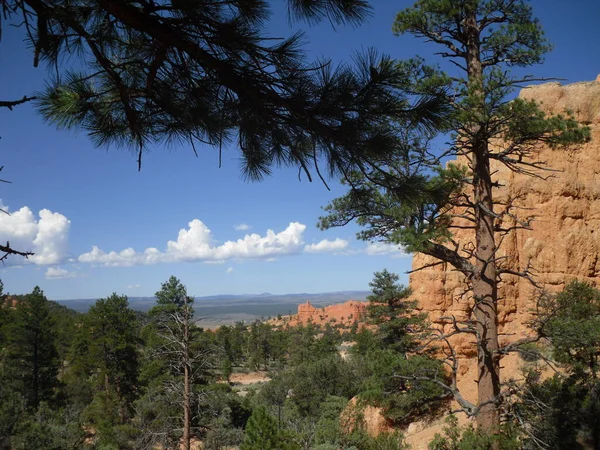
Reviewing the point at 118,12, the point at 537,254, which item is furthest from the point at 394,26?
the point at 537,254

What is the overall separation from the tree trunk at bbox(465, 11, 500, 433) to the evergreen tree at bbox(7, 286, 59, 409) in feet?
90.6

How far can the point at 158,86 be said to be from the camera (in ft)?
10.4

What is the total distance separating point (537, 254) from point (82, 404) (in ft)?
90.6

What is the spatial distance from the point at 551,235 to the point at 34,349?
1156 inches

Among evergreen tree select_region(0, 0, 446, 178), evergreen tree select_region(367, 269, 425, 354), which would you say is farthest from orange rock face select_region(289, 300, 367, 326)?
evergreen tree select_region(0, 0, 446, 178)

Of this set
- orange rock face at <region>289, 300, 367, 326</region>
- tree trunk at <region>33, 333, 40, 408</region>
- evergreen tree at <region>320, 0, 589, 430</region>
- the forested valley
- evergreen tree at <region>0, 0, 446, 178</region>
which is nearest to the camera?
evergreen tree at <region>0, 0, 446, 178</region>

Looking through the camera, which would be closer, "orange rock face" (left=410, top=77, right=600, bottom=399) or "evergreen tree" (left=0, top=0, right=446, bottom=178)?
"evergreen tree" (left=0, top=0, right=446, bottom=178)

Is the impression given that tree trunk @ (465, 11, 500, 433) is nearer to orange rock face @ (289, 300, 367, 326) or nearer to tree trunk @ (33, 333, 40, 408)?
tree trunk @ (33, 333, 40, 408)

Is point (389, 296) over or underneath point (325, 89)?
underneath

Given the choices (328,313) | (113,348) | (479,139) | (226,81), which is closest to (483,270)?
(479,139)

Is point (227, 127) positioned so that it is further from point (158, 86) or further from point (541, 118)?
Answer: point (541, 118)

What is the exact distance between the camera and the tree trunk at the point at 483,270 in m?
5.95

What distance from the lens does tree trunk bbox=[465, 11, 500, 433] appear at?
5953 mm

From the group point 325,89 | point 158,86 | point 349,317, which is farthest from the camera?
point 349,317
